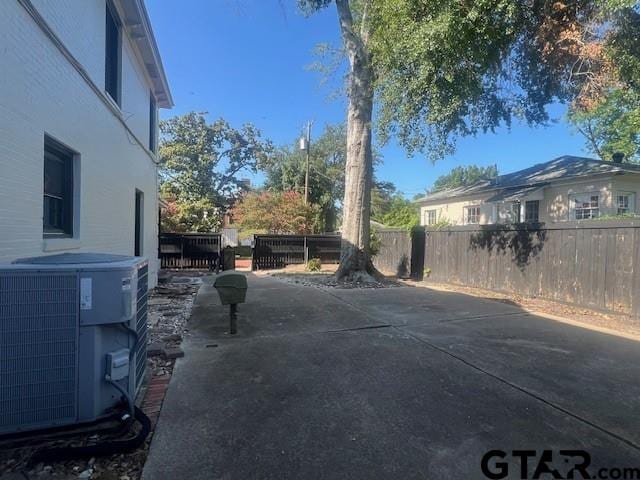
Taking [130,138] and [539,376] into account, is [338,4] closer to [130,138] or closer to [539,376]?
[130,138]

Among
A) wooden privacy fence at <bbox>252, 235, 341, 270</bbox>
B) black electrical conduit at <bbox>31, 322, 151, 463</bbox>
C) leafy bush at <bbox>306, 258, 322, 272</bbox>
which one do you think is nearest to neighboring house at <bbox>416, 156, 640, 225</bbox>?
wooden privacy fence at <bbox>252, 235, 341, 270</bbox>

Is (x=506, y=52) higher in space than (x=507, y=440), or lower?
higher

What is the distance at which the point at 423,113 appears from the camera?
819 centimetres

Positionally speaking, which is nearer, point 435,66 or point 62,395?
point 62,395

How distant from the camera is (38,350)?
2504 millimetres

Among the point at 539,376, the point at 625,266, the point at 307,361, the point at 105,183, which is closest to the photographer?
the point at 539,376

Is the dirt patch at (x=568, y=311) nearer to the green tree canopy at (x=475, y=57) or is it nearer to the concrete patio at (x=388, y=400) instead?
the concrete patio at (x=388, y=400)

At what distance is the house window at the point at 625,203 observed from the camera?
12922mm

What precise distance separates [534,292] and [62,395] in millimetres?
9062

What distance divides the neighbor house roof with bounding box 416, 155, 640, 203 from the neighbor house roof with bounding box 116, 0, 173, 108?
1377 cm

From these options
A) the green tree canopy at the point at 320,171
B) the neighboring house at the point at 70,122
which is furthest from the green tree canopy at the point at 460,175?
the neighboring house at the point at 70,122

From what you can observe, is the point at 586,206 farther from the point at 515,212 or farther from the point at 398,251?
the point at 398,251

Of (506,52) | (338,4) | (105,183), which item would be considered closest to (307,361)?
(105,183)

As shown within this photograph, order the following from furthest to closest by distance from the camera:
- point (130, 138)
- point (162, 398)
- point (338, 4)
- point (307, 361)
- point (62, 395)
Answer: point (338, 4), point (130, 138), point (307, 361), point (162, 398), point (62, 395)
